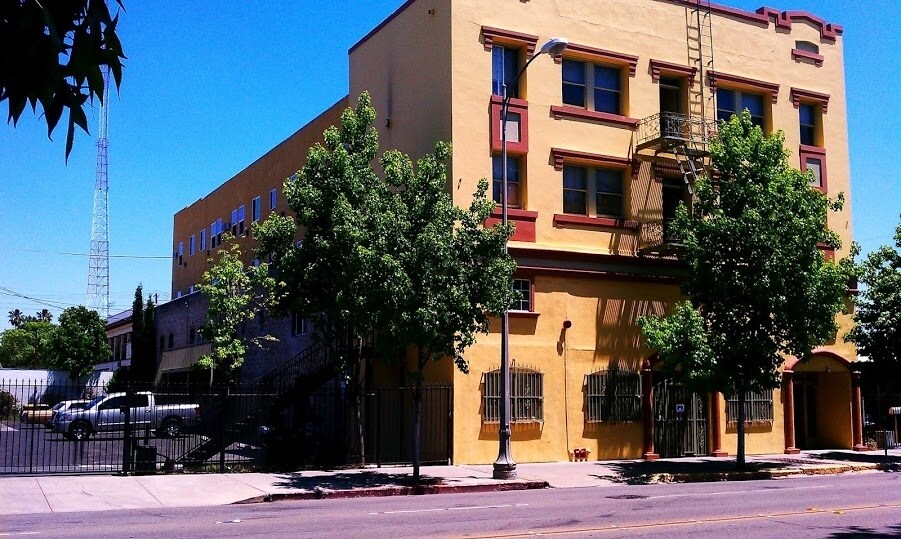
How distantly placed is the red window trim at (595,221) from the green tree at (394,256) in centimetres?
473

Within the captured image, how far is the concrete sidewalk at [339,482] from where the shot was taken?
→ 17.9 m

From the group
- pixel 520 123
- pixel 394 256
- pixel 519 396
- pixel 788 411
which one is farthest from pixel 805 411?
pixel 394 256

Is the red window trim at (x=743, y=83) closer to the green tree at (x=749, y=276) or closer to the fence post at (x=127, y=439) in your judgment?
the green tree at (x=749, y=276)

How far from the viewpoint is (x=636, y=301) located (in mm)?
27547

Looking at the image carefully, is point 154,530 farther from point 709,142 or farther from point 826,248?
point 826,248

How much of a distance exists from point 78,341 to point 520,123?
45715 mm

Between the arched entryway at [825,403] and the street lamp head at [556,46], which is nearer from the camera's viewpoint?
the street lamp head at [556,46]

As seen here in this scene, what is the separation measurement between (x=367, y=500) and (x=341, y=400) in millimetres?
8951

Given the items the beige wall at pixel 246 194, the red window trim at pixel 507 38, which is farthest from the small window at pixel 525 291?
the beige wall at pixel 246 194

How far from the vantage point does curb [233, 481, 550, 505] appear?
18.6 m

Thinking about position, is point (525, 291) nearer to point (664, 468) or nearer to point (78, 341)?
point (664, 468)

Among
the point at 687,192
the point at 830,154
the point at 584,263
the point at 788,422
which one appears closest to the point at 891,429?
the point at 788,422

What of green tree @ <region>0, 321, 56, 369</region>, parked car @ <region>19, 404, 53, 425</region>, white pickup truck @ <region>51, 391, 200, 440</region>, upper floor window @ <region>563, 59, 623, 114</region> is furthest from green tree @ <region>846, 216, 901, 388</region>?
green tree @ <region>0, 321, 56, 369</region>

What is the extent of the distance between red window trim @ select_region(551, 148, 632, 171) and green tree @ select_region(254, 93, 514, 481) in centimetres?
499
